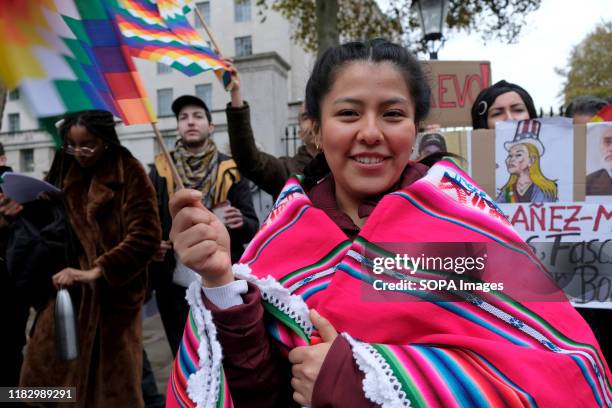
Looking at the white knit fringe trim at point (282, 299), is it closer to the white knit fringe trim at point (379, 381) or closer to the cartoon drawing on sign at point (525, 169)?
the white knit fringe trim at point (379, 381)

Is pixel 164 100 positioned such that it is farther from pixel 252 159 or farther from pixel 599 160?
pixel 599 160

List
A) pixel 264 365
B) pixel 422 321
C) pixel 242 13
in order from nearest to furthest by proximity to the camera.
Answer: pixel 422 321 → pixel 264 365 → pixel 242 13

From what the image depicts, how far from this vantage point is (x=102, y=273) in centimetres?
286

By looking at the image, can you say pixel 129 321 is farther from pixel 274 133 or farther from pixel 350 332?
pixel 274 133

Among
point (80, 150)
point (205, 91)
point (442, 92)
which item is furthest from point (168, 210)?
point (205, 91)

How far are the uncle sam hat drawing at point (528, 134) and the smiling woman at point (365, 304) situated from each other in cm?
127

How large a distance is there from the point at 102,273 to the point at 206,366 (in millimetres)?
1898

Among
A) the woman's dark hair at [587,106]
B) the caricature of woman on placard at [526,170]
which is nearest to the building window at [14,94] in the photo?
the caricature of woman on placard at [526,170]

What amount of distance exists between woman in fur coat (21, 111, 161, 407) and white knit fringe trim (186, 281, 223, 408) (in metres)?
1.84

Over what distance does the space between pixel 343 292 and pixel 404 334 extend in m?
0.18

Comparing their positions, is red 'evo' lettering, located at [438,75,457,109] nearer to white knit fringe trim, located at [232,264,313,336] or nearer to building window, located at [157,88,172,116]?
white knit fringe trim, located at [232,264,313,336]

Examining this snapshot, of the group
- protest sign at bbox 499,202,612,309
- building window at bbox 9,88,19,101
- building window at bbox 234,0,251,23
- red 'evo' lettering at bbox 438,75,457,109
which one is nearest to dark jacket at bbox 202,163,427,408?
building window at bbox 9,88,19,101

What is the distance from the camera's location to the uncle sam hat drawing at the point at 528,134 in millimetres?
2578

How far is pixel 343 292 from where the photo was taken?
1.25 meters
